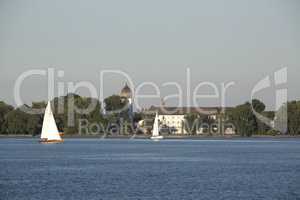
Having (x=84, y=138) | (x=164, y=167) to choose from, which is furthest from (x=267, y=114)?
(x=164, y=167)

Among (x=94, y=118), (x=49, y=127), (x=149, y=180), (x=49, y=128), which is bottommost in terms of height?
(x=149, y=180)

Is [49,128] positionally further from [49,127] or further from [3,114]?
[3,114]

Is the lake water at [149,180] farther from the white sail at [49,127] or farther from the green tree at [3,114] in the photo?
the green tree at [3,114]

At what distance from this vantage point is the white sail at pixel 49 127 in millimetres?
109062

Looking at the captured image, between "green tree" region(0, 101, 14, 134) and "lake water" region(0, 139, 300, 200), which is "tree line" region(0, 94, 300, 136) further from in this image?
"lake water" region(0, 139, 300, 200)

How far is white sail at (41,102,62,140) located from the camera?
358 ft

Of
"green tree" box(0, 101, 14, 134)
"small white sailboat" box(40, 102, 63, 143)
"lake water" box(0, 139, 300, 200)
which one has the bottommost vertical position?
"lake water" box(0, 139, 300, 200)

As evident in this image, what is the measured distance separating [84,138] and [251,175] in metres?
142

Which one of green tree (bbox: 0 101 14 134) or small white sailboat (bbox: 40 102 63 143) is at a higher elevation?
green tree (bbox: 0 101 14 134)

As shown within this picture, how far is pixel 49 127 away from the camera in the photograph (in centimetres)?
11162

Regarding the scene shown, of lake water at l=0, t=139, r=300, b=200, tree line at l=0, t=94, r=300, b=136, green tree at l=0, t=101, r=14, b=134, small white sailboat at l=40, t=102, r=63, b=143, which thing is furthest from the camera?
green tree at l=0, t=101, r=14, b=134


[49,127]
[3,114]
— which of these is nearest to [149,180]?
[49,127]

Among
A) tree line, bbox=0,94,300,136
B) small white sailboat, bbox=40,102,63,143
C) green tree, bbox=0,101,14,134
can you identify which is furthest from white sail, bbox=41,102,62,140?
green tree, bbox=0,101,14,134

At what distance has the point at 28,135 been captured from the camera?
191 m
